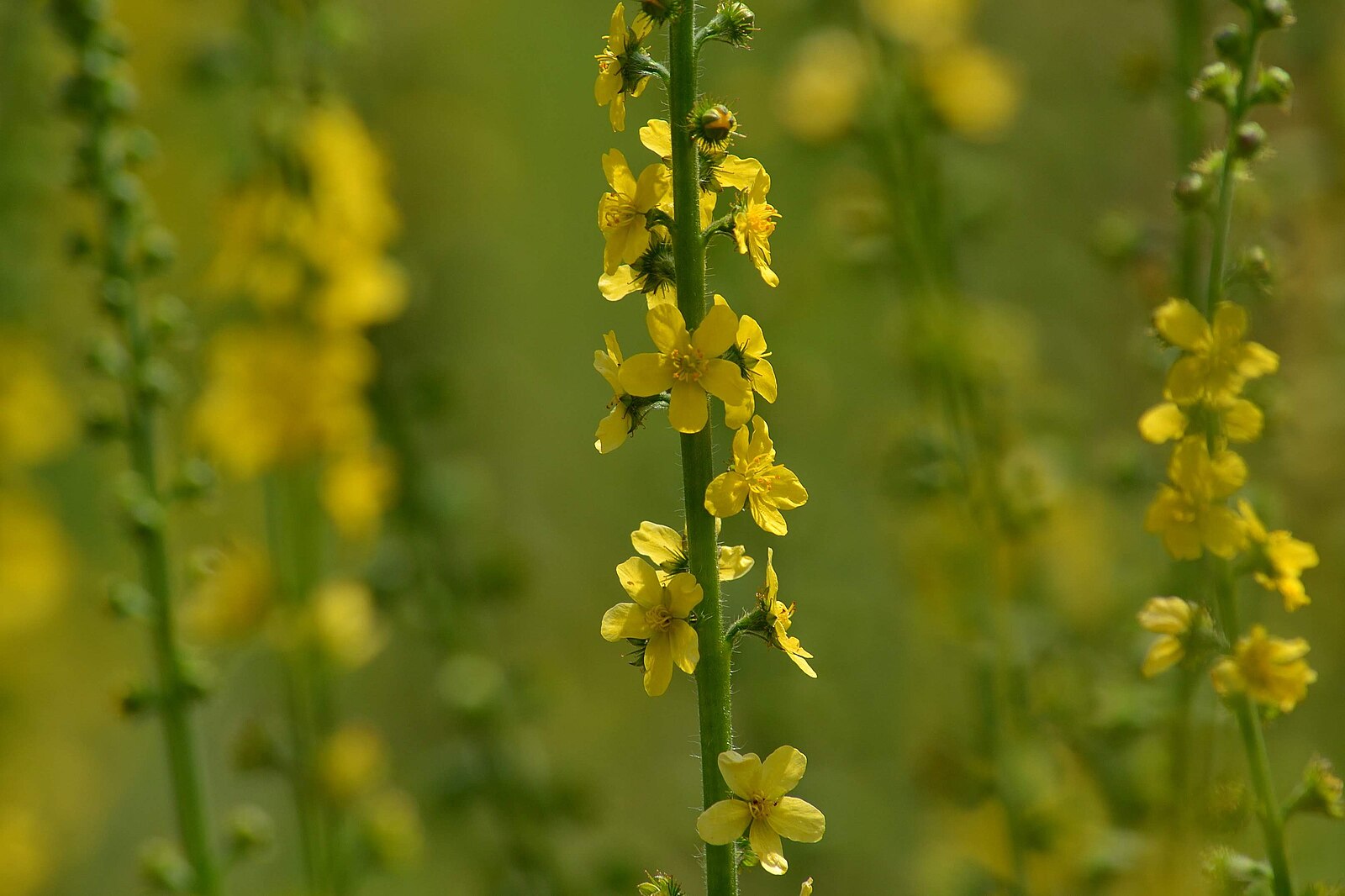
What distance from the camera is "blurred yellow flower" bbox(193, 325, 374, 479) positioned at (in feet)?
14.2

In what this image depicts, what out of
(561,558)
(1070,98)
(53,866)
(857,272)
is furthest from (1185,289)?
(53,866)

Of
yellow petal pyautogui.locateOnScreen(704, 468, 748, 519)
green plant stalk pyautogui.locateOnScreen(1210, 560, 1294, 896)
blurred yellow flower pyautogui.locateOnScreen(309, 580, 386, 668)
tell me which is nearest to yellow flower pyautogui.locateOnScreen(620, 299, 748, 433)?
yellow petal pyautogui.locateOnScreen(704, 468, 748, 519)

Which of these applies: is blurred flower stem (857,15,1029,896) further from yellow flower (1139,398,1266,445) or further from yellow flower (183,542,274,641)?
yellow flower (183,542,274,641)

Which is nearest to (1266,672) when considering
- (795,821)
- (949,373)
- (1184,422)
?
(1184,422)

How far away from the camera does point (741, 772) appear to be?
7.29ft

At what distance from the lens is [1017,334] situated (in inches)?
203

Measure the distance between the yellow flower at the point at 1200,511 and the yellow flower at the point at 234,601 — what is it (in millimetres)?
2850

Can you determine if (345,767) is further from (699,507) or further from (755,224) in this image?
(755,224)

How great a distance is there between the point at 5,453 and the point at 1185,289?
5.79 m

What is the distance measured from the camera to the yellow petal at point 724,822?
7.14 ft

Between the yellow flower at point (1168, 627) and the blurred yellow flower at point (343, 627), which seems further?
the blurred yellow flower at point (343, 627)

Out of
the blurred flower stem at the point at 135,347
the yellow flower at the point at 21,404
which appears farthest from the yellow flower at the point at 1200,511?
the yellow flower at the point at 21,404

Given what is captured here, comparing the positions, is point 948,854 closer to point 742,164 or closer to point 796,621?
point 796,621

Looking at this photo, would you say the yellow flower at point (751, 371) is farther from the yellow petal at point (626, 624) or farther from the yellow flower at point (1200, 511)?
the yellow flower at point (1200, 511)
